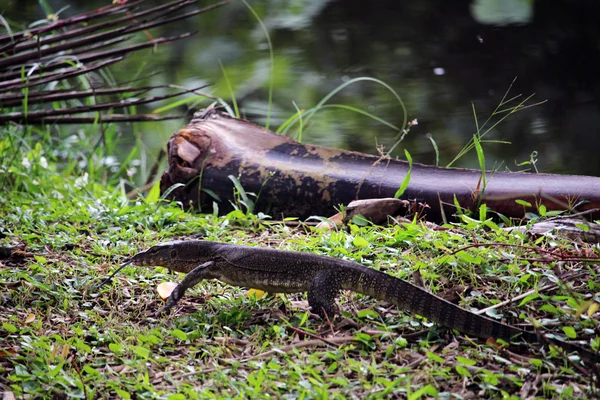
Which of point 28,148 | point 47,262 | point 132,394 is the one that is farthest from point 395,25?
point 132,394

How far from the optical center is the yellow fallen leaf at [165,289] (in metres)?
3.53

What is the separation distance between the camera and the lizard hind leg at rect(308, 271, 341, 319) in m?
3.12

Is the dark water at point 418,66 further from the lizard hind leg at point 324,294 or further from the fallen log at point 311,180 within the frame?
the lizard hind leg at point 324,294

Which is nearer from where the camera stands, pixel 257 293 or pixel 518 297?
pixel 518 297

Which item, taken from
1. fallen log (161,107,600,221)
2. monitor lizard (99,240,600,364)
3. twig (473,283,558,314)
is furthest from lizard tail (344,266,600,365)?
fallen log (161,107,600,221)

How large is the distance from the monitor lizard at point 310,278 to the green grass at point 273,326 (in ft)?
0.25

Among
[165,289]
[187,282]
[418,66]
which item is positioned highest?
[187,282]

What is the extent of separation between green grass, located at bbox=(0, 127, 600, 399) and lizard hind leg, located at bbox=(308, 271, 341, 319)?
0.06 metres

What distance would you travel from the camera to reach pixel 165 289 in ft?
11.8

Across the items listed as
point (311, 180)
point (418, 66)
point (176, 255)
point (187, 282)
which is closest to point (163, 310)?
point (187, 282)

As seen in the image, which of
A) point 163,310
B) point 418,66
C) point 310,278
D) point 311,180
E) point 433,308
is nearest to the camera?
point 433,308

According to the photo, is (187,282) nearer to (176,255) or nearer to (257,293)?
(176,255)

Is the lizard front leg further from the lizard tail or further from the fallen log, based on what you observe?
the fallen log

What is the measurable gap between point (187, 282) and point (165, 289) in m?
0.28
